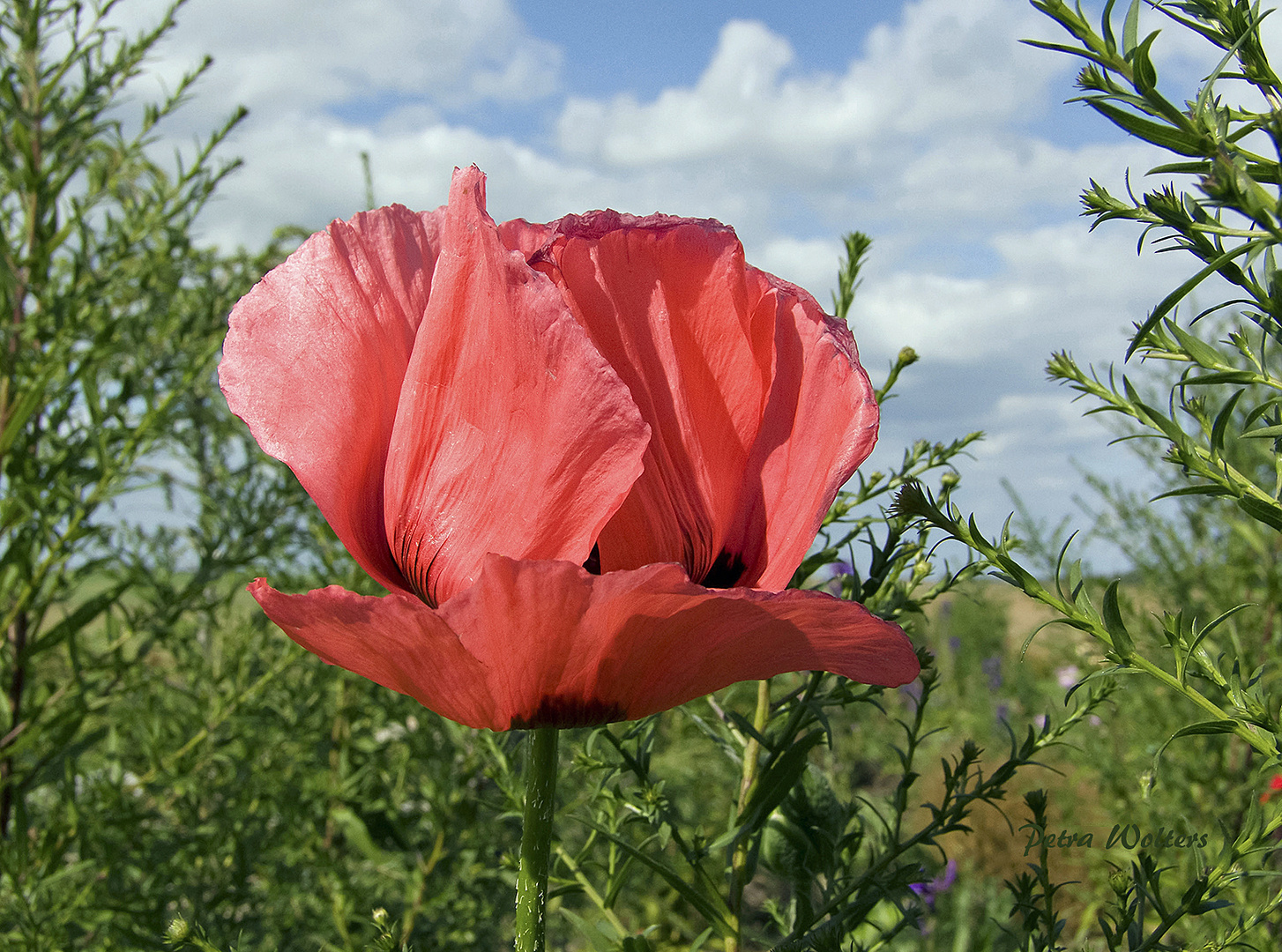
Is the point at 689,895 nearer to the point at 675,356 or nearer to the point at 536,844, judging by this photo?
the point at 536,844

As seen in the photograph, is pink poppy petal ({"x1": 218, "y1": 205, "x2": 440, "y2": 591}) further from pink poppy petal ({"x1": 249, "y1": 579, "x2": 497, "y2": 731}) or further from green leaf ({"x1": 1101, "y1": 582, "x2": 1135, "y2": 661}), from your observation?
green leaf ({"x1": 1101, "y1": 582, "x2": 1135, "y2": 661})

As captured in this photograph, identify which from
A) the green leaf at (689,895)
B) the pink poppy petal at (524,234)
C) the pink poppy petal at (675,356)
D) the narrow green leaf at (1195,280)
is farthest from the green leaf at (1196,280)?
the green leaf at (689,895)

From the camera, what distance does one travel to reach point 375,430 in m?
0.72

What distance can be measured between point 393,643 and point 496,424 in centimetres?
15

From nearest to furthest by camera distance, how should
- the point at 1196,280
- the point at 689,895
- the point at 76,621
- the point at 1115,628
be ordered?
the point at 1196,280
the point at 1115,628
the point at 689,895
the point at 76,621

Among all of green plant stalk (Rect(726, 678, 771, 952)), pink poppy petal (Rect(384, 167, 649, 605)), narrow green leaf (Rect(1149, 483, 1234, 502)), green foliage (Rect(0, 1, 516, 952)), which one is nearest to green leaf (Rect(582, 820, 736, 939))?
green plant stalk (Rect(726, 678, 771, 952))

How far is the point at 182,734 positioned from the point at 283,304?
1.95 m

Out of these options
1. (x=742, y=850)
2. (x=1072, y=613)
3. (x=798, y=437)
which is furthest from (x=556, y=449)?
(x=742, y=850)

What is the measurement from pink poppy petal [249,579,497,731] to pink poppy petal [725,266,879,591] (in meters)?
0.20

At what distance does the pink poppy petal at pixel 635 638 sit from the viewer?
0.53 metres

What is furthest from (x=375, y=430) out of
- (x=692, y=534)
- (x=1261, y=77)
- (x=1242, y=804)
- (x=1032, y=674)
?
(x=1032, y=674)

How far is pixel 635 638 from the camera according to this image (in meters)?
0.57

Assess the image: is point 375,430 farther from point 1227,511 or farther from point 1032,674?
point 1032,674

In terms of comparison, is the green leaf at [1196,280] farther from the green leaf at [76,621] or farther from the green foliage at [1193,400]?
the green leaf at [76,621]
